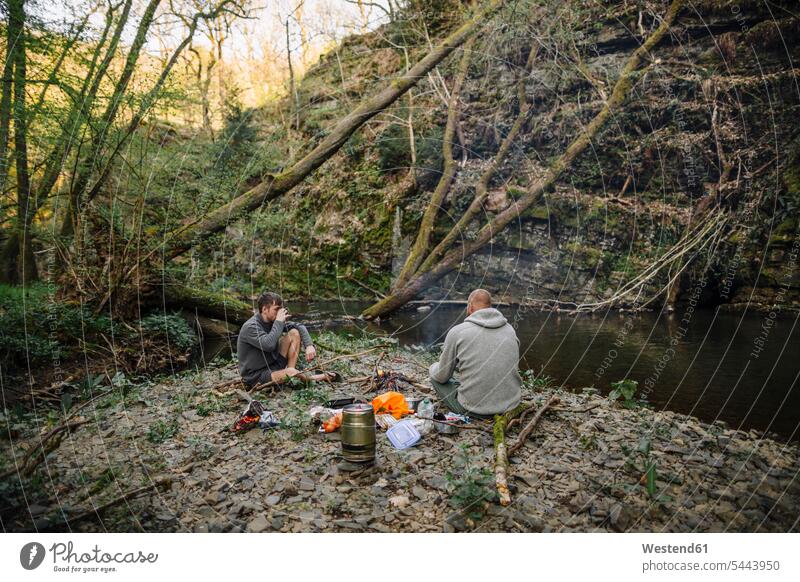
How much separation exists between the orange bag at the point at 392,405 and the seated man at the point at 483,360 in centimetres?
50

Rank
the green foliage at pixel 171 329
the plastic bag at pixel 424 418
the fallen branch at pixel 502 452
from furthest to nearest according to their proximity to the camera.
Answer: the green foliage at pixel 171 329
the plastic bag at pixel 424 418
the fallen branch at pixel 502 452

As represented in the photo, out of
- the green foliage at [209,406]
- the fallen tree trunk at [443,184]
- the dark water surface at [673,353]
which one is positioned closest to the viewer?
the green foliage at [209,406]

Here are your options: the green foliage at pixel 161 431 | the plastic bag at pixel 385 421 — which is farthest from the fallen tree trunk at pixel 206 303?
the plastic bag at pixel 385 421

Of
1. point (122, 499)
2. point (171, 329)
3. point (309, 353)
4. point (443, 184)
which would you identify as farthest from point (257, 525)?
point (443, 184)

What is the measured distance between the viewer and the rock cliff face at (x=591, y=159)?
9.65m

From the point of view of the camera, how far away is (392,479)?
3004mm

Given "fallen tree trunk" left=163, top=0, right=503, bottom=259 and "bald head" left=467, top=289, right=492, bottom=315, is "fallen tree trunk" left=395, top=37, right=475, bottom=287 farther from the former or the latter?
"bald head" left=467, top=289, right=492, bottom=315

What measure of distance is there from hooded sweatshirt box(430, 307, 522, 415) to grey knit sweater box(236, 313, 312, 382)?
6.37ft

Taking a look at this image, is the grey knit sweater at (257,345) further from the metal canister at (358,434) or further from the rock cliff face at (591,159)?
the rock cliff face at (591,159)

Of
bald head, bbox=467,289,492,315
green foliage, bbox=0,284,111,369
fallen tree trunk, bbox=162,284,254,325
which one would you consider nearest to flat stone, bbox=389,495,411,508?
bald head, bbox=467,289,492,315
